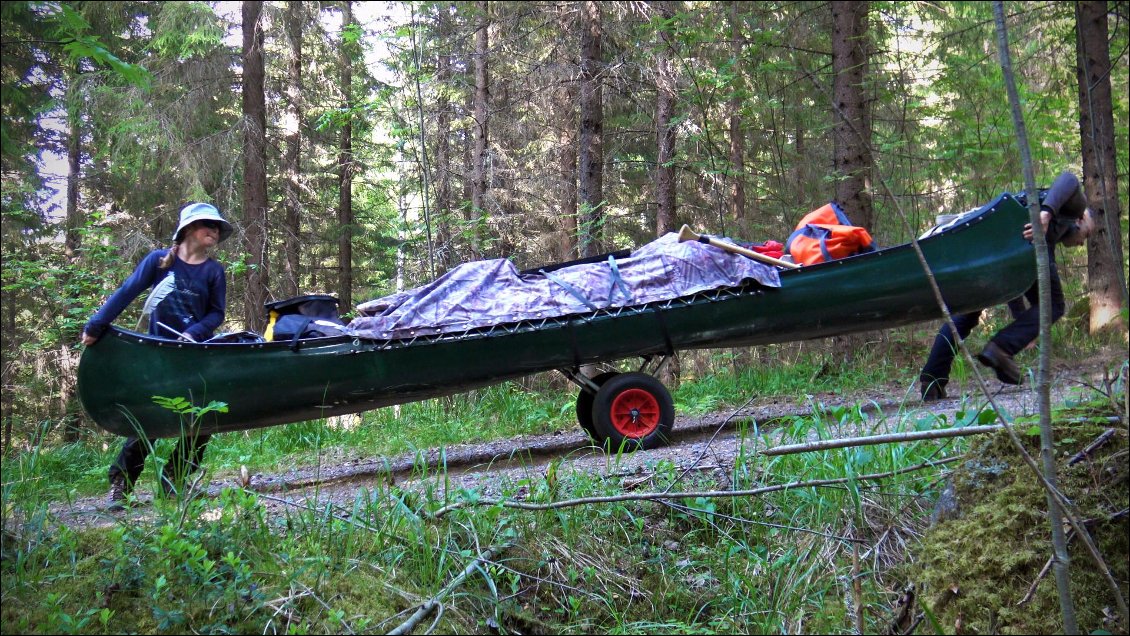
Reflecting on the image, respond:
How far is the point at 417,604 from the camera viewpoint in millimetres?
2561

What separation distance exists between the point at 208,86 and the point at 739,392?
1083cm

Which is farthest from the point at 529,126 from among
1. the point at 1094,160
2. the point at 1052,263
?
the point at 1052,263

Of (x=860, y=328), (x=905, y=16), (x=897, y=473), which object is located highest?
(x=905, y=16)

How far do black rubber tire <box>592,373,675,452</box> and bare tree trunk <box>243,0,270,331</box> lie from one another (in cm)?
974

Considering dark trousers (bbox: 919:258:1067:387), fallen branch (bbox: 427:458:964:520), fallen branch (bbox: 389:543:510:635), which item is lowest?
fallen branch (bbox: 389:543:510:635)

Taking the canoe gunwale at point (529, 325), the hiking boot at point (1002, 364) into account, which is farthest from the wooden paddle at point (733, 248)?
the hiking boot at point (1002, 364)

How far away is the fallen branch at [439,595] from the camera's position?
243 centimetres

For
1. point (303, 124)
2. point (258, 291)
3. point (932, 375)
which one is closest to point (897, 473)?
point (932, 375)

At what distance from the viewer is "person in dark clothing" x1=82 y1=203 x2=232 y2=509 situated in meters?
4.55

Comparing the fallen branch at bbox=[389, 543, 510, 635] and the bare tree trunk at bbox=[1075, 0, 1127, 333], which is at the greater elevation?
the bare tree trunk at bbox=[1075, 0, 1127, 333]

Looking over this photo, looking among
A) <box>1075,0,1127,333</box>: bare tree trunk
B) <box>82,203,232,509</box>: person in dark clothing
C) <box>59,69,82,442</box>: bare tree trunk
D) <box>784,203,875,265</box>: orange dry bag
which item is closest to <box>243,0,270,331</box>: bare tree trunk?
<box>59,69,82,442</box>: bare tree trunk

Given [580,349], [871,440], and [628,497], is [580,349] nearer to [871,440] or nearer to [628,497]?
[628,497]

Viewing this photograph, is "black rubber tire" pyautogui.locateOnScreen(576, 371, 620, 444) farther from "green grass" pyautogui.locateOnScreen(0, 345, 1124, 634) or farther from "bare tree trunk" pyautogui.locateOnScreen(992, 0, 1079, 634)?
"bare tree trunk" pyautogui.locateOnScreen(992, 0, 1079, 634)

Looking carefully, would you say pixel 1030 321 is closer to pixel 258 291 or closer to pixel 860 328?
pixel 860 328
